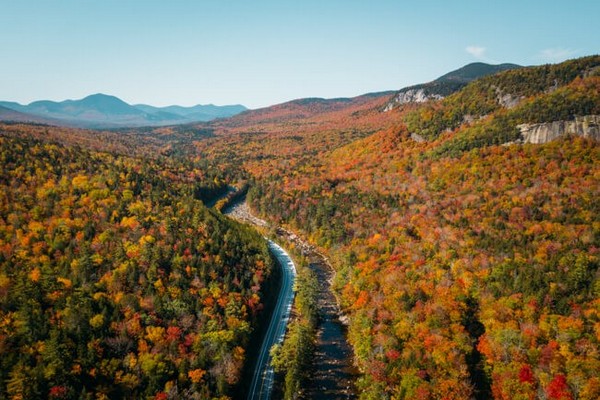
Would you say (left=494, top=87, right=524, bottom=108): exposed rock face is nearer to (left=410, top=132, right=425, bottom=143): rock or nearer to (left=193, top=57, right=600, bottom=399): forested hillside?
(left=193, top=57, right=600, bottom=399): forested hillside

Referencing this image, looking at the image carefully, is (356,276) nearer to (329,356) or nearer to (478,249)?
(329,356)

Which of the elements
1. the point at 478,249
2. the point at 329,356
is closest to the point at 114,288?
the point at 329,356

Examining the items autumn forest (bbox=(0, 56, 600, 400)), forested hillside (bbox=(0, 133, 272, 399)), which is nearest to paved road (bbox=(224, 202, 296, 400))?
autumn forest (bbox=(0, 56, 600, 400))

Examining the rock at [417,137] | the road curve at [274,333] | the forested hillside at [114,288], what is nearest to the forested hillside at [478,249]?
the rock at [417,137]

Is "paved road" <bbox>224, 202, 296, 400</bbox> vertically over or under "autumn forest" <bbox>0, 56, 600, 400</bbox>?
under

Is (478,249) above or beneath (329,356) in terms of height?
above

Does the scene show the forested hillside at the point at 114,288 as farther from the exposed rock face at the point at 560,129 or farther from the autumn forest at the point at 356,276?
the exposed rock face at the point at 560,129
